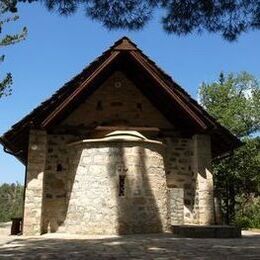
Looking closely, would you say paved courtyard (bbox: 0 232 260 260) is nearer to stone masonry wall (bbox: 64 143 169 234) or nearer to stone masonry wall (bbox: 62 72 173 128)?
stone masonry wall (bbox: 64 143 169 234)

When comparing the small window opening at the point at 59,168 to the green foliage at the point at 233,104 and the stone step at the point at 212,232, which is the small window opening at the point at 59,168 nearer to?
the stone step at the point at 212,232

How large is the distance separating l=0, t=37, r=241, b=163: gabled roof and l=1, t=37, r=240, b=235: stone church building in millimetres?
33

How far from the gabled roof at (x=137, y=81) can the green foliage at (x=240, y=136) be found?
9.22 m

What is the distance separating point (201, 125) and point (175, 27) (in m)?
6.62

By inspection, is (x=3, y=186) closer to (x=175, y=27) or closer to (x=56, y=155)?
(x=56, y=155)

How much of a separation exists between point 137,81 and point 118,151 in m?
3.05

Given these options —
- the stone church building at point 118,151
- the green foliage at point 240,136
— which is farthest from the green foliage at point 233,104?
the stone church building at point 118,151

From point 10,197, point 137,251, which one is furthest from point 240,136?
point 10,197

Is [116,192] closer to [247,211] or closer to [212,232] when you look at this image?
[212,232]

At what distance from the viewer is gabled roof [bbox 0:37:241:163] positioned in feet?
49.4

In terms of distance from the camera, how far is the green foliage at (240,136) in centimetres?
2666

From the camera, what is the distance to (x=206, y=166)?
52.1 ft

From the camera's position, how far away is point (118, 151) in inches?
573

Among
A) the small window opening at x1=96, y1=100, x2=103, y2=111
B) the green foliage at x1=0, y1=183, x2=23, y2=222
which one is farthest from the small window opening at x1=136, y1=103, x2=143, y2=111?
the green foliage at x1=0, y1=183, x2=23, y2=222
